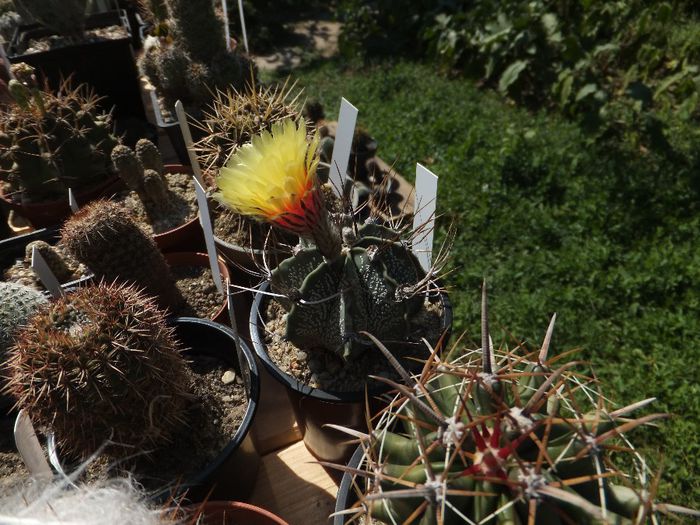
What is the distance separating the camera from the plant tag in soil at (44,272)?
2.97 ft

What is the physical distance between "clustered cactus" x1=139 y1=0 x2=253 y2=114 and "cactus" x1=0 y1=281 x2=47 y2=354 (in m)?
1.07

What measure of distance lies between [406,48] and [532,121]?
1.87 meters

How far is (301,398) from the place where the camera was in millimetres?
982

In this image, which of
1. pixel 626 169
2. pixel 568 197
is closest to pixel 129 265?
pixel 568 197

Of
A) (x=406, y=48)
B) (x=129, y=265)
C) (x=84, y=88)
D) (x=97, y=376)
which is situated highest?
(x=97, y=376)

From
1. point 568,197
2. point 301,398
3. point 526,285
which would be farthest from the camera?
point 568,197

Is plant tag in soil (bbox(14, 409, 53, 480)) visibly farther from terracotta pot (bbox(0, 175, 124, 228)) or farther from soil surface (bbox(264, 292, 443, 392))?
terracotta pot (bbox(0, 175, 124, 228))

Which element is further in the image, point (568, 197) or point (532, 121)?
point (532, 121)

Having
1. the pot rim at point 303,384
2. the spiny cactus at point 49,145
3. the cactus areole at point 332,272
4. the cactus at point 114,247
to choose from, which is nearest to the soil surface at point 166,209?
the spiny cactus at point 49,145

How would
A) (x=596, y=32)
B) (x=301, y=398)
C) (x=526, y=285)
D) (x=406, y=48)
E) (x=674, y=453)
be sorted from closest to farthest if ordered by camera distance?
(x=301, y=398) < (x=674, y=453) < (x=526, y=285) < (x=596, y=32) < (x=406, y=48)

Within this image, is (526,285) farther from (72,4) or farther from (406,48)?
(406,48)

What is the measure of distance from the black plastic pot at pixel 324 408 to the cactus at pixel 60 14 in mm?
1919

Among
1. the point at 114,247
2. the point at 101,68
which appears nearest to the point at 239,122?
the point at 114,247

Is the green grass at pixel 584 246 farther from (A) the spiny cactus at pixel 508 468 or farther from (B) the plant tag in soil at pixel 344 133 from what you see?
(A) the spiny cactus at pixel 508 468
